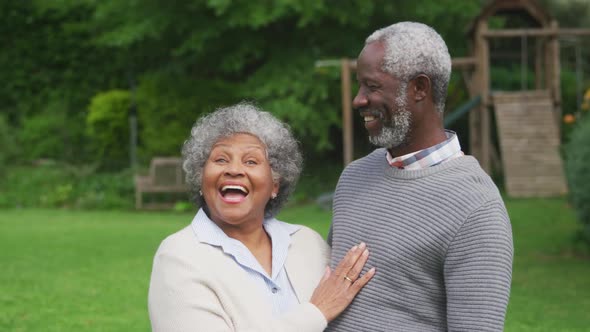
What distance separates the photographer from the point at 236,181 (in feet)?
9.36

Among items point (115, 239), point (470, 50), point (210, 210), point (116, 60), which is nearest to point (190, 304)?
point (210, 210)

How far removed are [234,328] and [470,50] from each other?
1658 cm

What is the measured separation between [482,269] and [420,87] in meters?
0.53

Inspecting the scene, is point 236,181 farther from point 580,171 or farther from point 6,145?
point 6,145

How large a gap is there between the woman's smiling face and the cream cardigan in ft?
0.41

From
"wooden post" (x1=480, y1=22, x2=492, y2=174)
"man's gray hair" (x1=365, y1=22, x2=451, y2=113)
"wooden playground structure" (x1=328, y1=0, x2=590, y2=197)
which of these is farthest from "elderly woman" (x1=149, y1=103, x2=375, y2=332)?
A: "wooden post" (x1=480, y1=22, x2=492, y2=174)

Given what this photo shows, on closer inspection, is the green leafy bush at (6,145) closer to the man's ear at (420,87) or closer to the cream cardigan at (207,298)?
the cream cardigan at (207,298)

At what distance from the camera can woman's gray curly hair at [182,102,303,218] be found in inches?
115

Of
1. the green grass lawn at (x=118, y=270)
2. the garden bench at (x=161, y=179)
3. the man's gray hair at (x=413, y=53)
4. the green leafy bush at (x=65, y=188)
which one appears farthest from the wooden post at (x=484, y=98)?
the man's gray hair at (x=413, y=53)

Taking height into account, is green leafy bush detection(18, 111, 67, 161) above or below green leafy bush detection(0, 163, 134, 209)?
above

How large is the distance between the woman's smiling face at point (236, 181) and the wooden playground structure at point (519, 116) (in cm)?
1315

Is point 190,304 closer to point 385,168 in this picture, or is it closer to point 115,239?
point 385,168

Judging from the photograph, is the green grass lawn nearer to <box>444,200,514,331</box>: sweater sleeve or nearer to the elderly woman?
the elderly woman

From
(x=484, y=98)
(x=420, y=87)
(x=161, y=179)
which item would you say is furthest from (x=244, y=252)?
(x=484, y=98)
